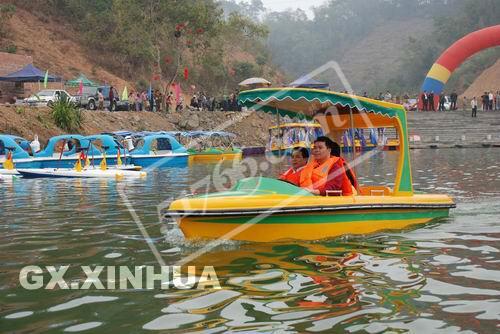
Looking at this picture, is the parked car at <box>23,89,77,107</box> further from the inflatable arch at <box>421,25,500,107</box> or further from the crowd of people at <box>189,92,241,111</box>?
the inflatable arch at <box>421,25,500,107</box>

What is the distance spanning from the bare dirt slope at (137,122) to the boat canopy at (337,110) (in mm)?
20282

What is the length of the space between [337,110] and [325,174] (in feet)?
5.87

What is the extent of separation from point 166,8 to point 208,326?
36599 millimetres

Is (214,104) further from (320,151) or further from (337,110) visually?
(320,151)

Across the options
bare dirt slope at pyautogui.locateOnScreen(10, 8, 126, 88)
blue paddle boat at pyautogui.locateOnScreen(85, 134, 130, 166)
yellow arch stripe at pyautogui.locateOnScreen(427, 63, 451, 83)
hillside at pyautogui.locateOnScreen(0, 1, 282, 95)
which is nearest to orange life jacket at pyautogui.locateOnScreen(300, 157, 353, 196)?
blue paddle boat at pyautogui.locateOnScreen(85, 134, 130, 166)

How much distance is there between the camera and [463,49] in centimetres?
4838

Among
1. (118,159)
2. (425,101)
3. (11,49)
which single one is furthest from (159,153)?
(425,101)

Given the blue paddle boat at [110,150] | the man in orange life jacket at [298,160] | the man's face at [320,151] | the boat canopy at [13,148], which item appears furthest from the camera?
the blue paddle boat at [110,150]

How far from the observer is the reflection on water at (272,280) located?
552 centimetres

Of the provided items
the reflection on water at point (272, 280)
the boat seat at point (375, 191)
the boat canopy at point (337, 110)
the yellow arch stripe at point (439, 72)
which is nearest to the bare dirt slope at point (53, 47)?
the yellow arch stripe at point (439, 72)

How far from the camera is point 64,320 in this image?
5.56 metres

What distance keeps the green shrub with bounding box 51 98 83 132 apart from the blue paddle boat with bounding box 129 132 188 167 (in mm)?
3198

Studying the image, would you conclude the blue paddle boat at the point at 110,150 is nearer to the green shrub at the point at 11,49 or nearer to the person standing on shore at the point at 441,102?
the green shrub at the point at 11,49

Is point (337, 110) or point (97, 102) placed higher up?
point (97, 102)
